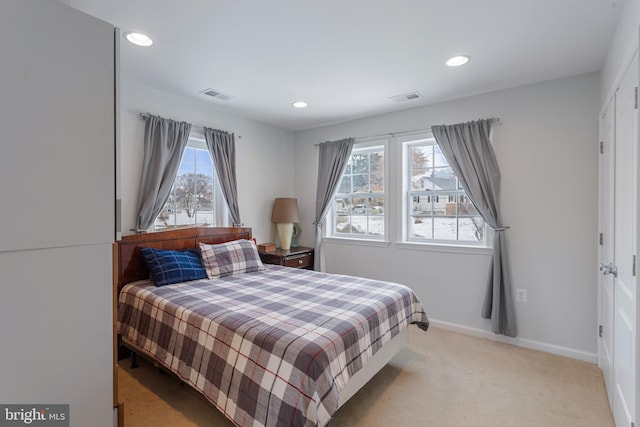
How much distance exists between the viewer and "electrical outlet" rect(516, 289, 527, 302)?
2938 millimetres

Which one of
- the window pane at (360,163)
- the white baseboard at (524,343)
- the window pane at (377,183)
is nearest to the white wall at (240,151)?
the window pane at (360,163)

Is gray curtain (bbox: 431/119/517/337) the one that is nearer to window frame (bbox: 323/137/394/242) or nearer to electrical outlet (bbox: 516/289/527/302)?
electrical outlet (bbox: 516/289/527/302)

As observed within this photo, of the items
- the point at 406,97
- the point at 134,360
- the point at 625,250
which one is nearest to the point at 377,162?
the point at 406,97

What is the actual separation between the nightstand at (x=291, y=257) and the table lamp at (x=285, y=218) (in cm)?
16

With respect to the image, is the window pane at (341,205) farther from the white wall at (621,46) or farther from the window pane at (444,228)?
the white wall at (621,46)

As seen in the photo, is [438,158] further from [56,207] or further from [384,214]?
[56,207]

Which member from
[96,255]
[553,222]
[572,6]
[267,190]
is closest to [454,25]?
[572,6]

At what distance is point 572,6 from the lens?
180 centimetres

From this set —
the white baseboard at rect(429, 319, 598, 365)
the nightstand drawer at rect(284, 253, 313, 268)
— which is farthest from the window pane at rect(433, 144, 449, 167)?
the nightstand drawer at rect(284, 253, 313, 268)

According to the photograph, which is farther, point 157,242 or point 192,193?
point 192,193

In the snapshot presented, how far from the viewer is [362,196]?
408 centimetres

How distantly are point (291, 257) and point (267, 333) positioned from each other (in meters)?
2.26

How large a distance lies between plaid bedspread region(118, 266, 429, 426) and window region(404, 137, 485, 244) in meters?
1.17

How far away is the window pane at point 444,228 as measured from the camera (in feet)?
11.2
